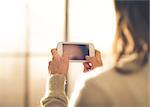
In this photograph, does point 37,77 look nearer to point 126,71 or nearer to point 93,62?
point 93,62

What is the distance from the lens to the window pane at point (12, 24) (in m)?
1.93

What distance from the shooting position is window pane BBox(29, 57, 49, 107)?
2.05m

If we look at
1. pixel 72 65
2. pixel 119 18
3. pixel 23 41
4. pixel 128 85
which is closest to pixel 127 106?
pixel 128 85

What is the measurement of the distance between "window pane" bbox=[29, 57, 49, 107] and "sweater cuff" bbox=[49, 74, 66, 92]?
1.30 meters

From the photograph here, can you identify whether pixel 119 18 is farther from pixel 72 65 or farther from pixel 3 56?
pixel 3 56

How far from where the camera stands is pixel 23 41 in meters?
2.03

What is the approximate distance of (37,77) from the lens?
2.09 m

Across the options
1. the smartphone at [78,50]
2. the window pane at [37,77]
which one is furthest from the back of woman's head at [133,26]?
the window pane at [37,77]

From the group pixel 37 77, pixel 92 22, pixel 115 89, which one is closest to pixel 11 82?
pixel 37 77

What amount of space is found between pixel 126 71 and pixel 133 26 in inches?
2.9

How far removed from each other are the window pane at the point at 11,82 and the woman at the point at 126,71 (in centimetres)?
155

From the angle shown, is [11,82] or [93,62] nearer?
[93,62]

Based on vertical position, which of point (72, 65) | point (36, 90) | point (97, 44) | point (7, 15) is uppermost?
point (7, 15)

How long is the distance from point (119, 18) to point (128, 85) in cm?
11
